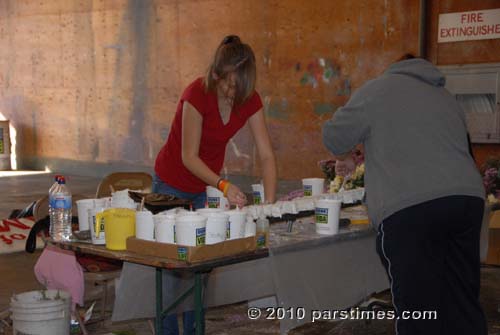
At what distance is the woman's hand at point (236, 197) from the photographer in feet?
10.3

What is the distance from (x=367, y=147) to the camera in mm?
2764

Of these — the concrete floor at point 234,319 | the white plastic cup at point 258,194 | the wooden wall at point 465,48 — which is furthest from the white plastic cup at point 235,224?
the wooden wall at point 465,48

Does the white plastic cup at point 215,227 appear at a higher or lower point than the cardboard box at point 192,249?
higher

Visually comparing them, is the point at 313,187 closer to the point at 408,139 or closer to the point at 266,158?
the point at 266,158

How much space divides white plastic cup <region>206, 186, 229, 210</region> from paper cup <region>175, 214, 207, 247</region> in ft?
2.29

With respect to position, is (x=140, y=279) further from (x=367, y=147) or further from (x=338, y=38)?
(x=338, y=38)

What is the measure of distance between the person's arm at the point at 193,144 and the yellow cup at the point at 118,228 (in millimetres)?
549

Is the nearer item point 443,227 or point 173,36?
point 443,227

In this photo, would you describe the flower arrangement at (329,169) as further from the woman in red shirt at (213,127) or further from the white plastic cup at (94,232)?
the white plastic cup at (94,232)

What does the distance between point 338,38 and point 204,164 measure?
5993mm

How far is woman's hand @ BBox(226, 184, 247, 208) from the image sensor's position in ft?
10.3

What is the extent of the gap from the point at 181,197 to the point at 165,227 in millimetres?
879

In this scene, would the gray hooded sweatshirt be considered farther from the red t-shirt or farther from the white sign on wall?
the white sign on wall

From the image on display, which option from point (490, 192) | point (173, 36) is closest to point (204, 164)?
point (490, 192)
